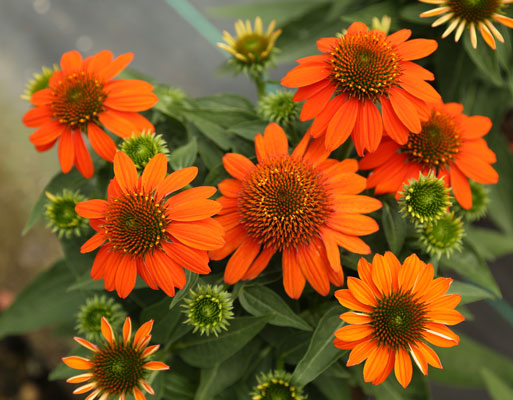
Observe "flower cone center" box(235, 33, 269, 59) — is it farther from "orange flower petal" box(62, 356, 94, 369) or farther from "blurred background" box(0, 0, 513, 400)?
"blurred background" box(0, 0, 513, 400)

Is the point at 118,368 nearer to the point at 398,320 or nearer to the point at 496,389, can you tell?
the point at 398,320

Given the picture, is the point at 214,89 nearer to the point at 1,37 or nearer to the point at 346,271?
the point at 1,37

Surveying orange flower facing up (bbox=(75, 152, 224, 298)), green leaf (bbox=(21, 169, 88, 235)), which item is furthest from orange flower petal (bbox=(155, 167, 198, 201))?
green leaf (bbox=(21, 169, 88, 235))

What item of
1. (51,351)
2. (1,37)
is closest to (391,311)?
(51,351)

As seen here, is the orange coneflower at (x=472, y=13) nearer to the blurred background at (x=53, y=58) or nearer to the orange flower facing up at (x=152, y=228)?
the orange flower facing up at (x=152, y=228)

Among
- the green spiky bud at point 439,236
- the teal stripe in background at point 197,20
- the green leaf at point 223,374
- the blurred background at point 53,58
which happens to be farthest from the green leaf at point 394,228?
the teal stripe in background at point 197,20

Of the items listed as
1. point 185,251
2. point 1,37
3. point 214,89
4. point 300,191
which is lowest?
point 185,251
